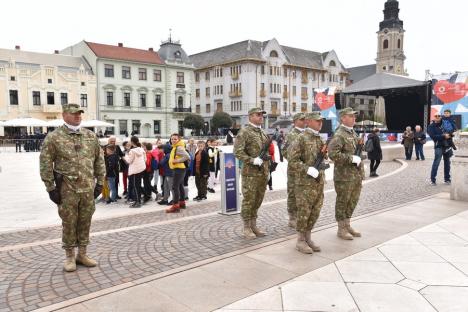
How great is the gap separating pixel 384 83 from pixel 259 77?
1432 inches

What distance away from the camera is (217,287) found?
430 centimetres

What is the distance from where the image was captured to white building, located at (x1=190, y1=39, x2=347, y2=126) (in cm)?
5966

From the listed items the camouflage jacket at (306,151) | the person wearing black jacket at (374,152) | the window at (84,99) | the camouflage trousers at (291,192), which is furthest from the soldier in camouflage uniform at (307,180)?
the window at (84,99)

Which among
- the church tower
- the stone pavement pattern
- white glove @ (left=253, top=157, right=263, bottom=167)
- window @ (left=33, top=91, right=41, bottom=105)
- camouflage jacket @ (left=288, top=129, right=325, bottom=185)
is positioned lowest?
the stone pavement pattern

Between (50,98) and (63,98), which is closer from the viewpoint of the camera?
(50,98)

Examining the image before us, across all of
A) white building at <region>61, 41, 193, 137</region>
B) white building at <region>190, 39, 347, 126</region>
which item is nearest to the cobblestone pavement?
white building at <region>61, 41, 193, 137</region>

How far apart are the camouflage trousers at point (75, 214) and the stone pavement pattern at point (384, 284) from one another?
7.33 ft

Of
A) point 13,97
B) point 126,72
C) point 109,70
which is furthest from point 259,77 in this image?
point 13,97

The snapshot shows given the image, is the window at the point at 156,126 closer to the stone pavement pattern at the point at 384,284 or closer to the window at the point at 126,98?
the window at the point at 126,98

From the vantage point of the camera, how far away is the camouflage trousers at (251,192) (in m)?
6.10

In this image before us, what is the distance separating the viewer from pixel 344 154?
5809 mm

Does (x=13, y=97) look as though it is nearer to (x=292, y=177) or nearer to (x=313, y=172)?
(x=292, y=177)

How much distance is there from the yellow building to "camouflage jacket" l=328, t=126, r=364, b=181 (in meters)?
45.2

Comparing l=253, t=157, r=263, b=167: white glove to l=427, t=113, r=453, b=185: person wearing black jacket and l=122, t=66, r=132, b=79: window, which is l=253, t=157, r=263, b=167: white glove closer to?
l=427, t=113, r=453, b=185: person wearing black jacket
